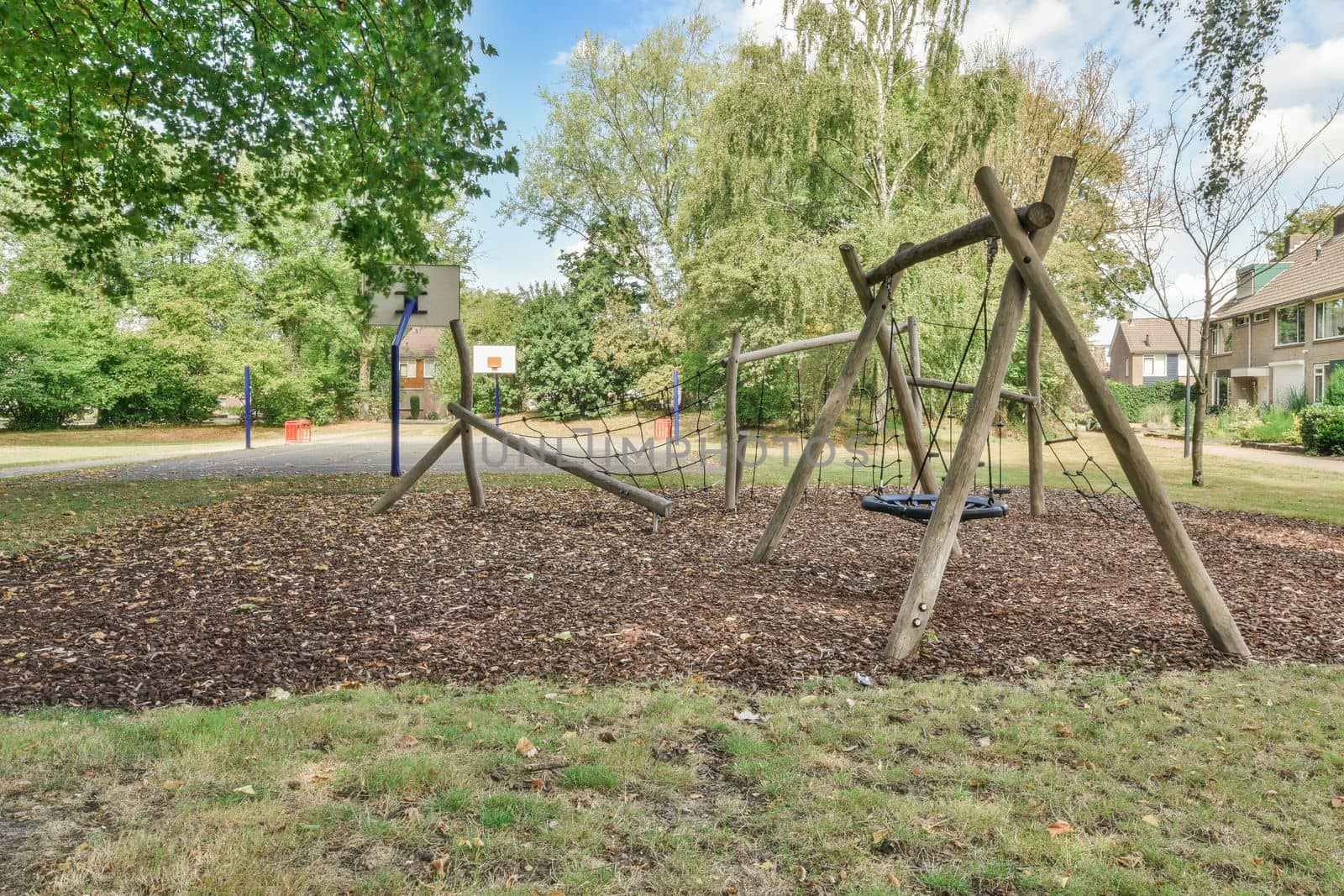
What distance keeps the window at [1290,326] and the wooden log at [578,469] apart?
2799 centimetres

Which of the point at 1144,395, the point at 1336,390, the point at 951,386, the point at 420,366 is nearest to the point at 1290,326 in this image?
the point at 1144,395

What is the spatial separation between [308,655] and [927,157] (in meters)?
20.0

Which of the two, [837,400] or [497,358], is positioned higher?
[497,358]

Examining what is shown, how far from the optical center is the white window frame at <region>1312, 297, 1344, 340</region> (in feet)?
80.2

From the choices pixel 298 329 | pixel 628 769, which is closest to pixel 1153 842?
pixel 628 769

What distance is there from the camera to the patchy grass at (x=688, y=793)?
7.25ft

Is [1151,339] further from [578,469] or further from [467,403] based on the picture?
[578,469]

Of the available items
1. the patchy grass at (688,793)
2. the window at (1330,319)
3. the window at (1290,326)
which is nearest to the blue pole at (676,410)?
the patchy grass at (688,793)

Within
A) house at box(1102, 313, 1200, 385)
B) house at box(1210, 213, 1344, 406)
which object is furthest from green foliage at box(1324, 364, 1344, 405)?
house at box(1102, 313, 1200, 385)

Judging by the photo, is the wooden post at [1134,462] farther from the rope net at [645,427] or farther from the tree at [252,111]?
the rope net at [645,427]

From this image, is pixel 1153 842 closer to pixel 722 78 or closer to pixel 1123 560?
pixel 1123 560

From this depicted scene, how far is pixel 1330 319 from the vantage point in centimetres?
2495

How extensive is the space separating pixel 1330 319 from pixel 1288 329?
2554mm

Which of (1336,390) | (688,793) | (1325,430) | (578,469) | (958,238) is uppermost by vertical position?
(958,238)
